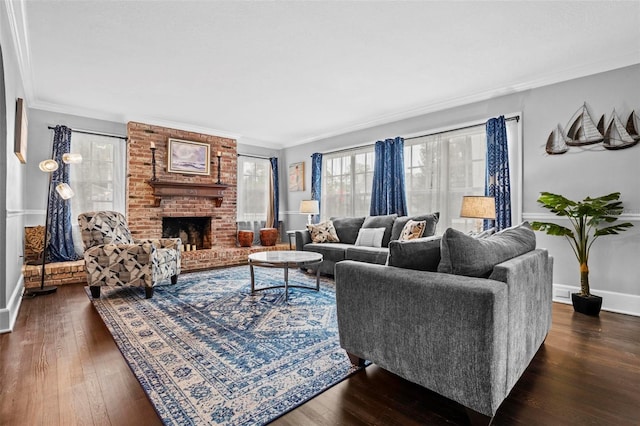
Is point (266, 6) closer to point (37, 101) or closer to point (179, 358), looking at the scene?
point (179, 358)

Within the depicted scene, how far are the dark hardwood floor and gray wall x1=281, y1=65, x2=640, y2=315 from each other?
942 millimetres

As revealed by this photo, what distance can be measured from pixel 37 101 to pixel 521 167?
631cm

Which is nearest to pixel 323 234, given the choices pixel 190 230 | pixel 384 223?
pixel 384 223

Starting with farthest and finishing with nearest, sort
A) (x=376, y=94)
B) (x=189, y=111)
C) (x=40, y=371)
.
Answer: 1. (x=189, y=111)
2. (x=376, y=94)
3. (x=40, y=371)

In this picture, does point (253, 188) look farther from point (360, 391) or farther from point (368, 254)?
point (360, 391)

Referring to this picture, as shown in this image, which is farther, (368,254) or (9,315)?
(368,254)

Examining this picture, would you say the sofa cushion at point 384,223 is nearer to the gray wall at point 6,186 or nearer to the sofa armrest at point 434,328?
the sofa armrest at point 434,328

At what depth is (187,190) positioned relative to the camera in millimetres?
5469

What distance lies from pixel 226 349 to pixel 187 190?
3922 mm

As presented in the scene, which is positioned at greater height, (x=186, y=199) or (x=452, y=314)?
(x=186, y=199)

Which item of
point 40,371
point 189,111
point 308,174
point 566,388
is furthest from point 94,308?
point 308,174

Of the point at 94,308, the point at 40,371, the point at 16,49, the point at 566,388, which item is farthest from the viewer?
the point at 94,308

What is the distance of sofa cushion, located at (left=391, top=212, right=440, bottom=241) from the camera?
4.11 m

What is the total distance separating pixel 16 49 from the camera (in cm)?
289
